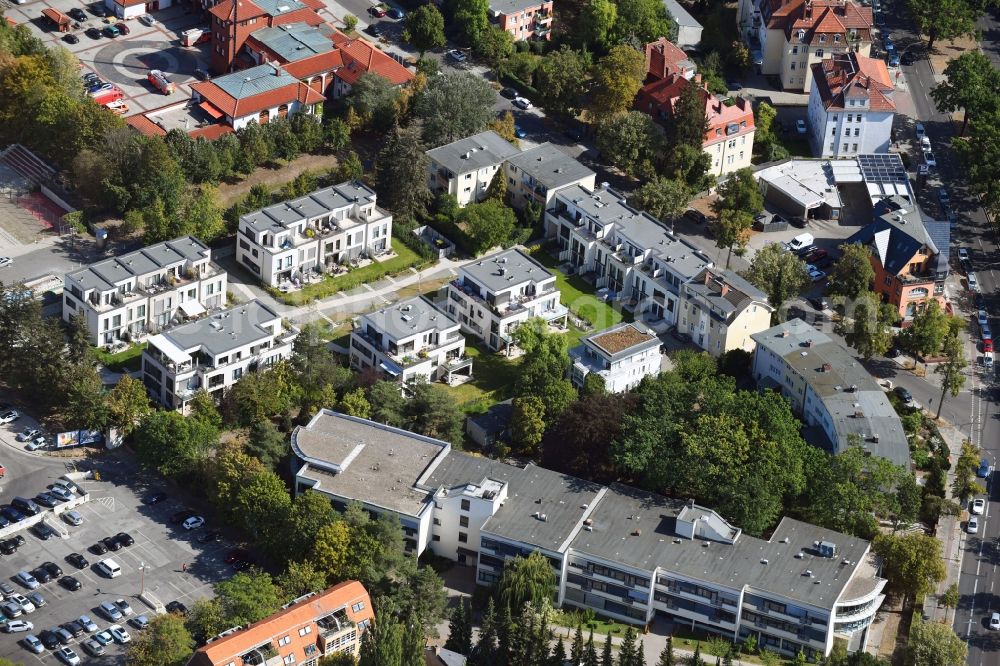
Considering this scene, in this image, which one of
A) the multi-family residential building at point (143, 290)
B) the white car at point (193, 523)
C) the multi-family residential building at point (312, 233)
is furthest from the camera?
the multi-family residential building at point (312, 233)

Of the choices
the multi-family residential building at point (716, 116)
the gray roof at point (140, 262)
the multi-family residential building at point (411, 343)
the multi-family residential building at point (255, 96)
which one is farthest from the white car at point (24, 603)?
the multi-family residential building at point (716, 116)

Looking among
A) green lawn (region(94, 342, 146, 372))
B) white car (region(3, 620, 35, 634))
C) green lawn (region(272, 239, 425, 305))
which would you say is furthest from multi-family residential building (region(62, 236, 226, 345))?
white car (region(3, 620, 35, 634))

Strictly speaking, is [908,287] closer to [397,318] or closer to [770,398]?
[770,398]

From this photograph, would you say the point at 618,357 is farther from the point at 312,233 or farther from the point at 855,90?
→ the point at 855,90

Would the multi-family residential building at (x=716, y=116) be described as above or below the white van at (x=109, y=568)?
above

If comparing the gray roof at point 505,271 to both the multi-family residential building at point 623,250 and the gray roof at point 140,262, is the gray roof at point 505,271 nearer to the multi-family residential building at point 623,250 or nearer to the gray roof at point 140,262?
the multi-family residential building at point 623,250

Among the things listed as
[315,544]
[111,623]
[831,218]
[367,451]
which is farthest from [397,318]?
[831,218]
